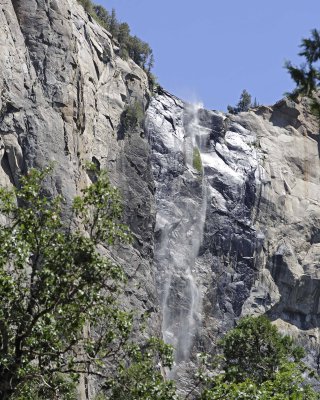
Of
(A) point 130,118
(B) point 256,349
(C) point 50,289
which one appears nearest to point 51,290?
(C) point 50,289

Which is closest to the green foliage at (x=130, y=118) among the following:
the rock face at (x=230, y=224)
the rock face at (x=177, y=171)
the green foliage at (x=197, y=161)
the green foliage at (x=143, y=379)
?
the rock face at (x=177, y=171)

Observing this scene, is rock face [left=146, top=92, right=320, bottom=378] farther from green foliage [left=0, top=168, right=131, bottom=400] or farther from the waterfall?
green foliage [left=0, top=168, right=131, bottom=400]

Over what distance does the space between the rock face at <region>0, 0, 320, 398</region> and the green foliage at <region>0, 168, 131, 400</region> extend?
115 ft

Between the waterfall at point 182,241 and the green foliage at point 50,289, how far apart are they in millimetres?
49466

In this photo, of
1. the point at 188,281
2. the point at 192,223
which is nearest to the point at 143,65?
the point at 192,223

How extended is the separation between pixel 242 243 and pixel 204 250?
364cm

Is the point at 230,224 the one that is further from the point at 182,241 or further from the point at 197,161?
the point at 197,161

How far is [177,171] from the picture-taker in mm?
80812

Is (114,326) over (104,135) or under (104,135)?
under

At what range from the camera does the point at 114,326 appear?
69.3ft

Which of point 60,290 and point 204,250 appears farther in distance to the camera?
point 204,250

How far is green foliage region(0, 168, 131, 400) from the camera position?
63.8 ft

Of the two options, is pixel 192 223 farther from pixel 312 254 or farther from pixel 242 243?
pixel 312 254

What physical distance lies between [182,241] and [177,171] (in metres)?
7.10
